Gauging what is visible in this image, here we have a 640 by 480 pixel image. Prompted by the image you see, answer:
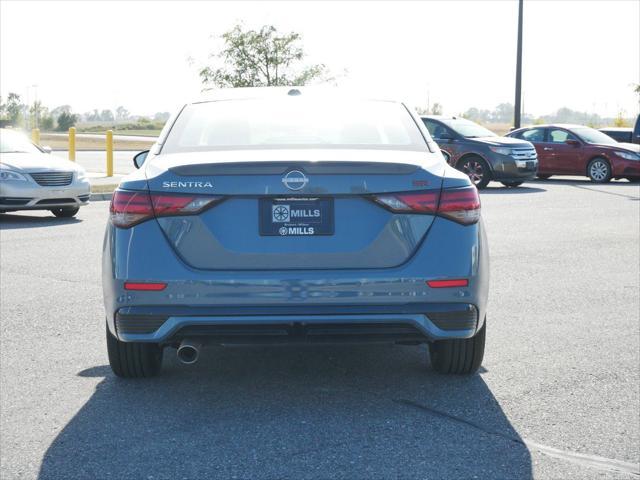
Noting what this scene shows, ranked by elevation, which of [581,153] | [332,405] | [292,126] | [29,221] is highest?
[292,126]

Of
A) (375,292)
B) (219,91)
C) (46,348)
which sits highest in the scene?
(219,91)

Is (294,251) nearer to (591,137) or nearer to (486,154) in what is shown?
(486,154)

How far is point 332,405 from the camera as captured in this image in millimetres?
4973

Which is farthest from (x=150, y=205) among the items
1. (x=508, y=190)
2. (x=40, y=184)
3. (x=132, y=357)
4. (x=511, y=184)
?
(x=511, y=184)

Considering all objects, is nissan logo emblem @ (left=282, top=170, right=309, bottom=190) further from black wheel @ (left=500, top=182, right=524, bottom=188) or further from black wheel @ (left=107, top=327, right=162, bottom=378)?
black wheel @ (left=500, top=182, right=524, bottom=188)

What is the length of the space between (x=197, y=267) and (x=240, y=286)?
23 centimetres

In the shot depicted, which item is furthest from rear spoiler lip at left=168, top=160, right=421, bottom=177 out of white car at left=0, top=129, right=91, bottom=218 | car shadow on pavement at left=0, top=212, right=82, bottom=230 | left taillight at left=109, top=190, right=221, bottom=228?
white car at left=0, top=129, right=91, bottom=218

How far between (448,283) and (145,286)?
1426mm

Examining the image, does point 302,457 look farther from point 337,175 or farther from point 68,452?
point 337,175

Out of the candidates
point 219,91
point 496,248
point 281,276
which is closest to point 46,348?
point 219,91

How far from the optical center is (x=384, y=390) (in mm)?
5273

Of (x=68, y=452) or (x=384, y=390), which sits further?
(x=384, y=390)

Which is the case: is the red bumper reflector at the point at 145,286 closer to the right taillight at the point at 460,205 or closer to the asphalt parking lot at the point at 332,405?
the asphalt parking lot at the point at 332,405

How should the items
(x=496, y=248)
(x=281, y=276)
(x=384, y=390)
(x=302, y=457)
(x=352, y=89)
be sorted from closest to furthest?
(x=302, y=457)
(x=281, y=276)
(x=384, y=390)
(x=352, y=89)
(x=496, y=248)
